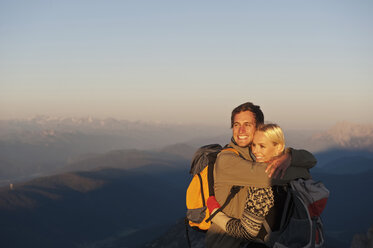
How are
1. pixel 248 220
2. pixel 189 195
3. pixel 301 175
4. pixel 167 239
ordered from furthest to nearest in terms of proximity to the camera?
1. pixel 167 239
2. pixel 189 195
3. pixel 301 175
4. pixel 248 220

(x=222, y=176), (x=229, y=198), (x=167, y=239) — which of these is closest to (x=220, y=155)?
(x=222, y=176)

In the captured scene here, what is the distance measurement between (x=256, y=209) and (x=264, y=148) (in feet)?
4.32

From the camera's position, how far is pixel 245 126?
7.81 metres

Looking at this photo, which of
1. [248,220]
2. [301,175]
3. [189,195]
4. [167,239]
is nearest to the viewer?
[248,220]

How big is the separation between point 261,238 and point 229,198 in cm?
97

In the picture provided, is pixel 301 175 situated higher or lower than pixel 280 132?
lower

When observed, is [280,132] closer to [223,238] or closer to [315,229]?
[315,229]

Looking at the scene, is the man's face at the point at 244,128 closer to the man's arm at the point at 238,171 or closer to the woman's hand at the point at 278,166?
the man's arm at the point at 238,171

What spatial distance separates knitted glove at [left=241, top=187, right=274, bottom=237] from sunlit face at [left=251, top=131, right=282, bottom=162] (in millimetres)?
808

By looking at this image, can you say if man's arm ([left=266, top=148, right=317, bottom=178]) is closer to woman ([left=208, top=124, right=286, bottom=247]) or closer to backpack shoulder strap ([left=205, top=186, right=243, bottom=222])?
woman ([left=208, top=124, right=286, bottom=247])

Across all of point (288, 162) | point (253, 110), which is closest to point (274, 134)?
point (288, 162)

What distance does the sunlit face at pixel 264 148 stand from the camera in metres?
6.94

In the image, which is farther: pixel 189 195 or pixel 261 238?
pixel 189 195

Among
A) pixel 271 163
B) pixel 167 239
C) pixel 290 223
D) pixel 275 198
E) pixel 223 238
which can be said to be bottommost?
pixel 167 239
